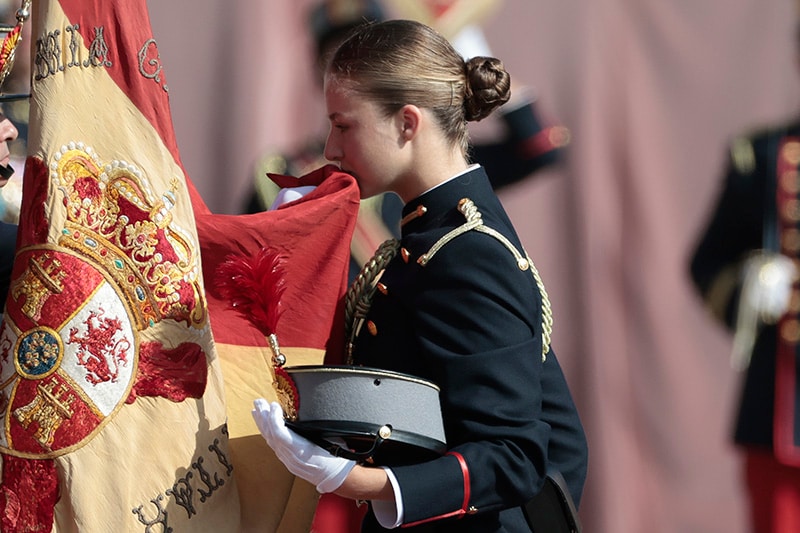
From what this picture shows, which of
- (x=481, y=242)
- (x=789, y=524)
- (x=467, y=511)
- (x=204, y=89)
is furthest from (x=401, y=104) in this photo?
(x=789, y=524)

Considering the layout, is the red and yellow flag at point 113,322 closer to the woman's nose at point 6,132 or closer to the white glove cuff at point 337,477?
the woman's nose at point 6,132

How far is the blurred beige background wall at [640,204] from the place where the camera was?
3.57 metres

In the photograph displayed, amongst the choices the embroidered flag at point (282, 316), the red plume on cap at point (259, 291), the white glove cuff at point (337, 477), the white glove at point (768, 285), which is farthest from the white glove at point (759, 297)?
the white glove cuff at point (337, 477)

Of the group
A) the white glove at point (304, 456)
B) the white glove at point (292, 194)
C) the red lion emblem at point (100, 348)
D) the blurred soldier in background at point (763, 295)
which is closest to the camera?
the white glove at point (304, 456)

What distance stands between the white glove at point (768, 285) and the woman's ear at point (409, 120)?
2.09m

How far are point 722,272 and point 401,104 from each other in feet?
7.05

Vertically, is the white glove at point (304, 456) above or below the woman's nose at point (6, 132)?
below

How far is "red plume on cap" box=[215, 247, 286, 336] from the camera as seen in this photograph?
1.71m

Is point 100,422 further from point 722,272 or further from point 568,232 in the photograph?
point 722,272

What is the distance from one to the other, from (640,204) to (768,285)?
1.54 ft

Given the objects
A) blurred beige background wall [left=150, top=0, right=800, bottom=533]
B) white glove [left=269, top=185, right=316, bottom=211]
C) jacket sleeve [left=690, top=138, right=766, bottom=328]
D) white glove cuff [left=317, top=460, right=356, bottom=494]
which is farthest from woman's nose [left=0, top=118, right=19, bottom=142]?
jacket sleeve [left=690, top=138, right=766, bottom=328]

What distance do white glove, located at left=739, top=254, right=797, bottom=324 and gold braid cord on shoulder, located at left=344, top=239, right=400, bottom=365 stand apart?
1.99 m

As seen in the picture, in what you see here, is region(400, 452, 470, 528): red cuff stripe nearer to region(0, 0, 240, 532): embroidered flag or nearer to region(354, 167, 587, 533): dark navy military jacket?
region(354, 167, 587, 533): dark navy military jacket

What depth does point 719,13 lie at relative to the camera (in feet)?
12.0
